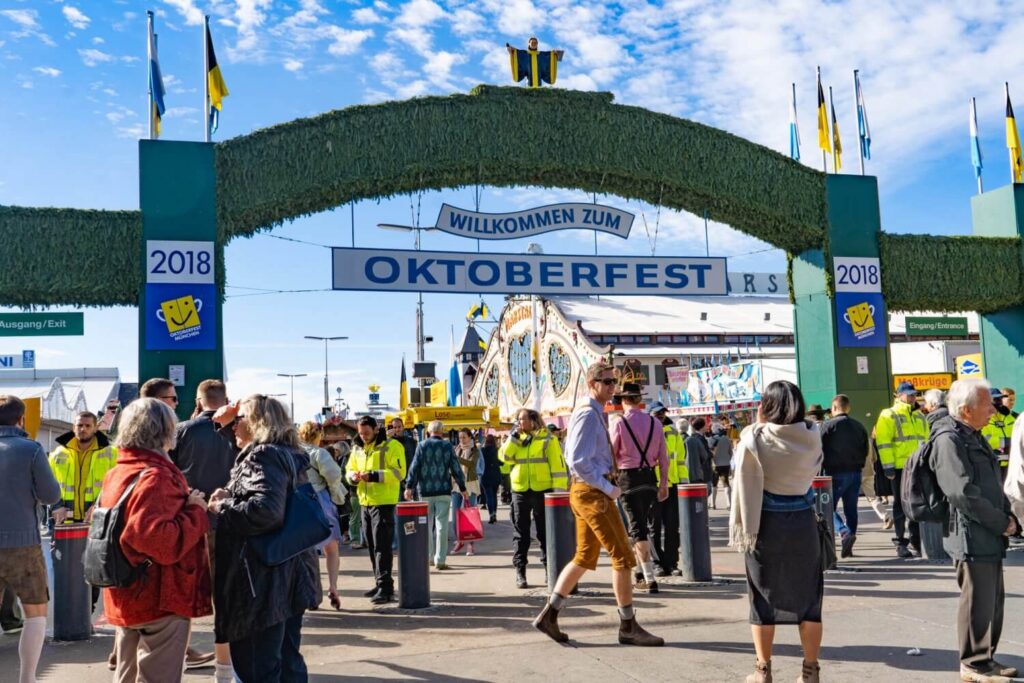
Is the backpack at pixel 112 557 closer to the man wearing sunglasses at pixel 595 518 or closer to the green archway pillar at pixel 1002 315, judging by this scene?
the man wearing sunglasses at pixel 595 518

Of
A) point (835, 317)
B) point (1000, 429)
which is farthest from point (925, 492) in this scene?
point (835, 317)

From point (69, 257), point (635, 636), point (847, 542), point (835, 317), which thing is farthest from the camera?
point (835, 317)

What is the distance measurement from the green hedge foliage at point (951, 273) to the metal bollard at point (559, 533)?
1188 cm

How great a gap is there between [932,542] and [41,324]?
41.5 ft

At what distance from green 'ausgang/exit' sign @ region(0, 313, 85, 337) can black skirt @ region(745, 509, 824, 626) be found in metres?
12.1

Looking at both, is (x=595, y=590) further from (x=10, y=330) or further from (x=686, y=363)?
(x=686, y=363)

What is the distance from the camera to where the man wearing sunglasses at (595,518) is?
264 inches

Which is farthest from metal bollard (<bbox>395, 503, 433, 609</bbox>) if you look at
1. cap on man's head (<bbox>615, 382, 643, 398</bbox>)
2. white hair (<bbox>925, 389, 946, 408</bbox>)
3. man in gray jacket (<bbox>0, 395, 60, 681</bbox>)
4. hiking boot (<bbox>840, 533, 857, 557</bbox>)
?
white hair (<bbox>925, 389, 946, 408</bbox>)

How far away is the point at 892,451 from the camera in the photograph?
11156 millimetres

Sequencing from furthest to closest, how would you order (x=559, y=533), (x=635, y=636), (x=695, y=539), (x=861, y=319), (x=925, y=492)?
(x=861, y=319) < (x=695, y=539) < (x=559, y=533) < (x=635, y=636) < (x=925, y=492)

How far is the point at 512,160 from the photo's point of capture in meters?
15.9

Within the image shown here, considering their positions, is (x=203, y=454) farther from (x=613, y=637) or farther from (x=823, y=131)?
(x=823, y=131)

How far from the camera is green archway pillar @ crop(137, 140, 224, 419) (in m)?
13.9

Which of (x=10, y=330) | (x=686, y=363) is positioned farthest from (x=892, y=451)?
(x=686, y=363)
